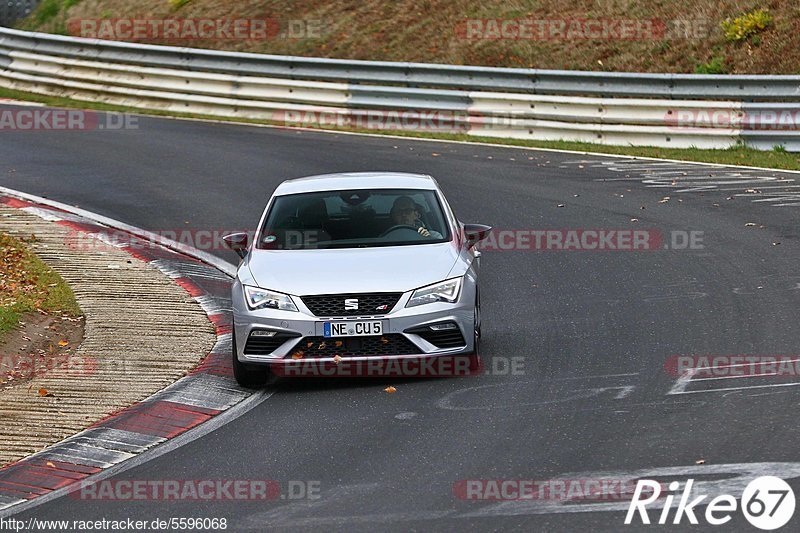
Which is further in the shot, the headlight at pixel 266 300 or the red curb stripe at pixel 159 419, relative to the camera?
the headlight at pixel 266 300

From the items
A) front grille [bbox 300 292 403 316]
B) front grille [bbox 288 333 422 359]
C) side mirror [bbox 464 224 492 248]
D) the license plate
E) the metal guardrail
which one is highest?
the metal guardrail

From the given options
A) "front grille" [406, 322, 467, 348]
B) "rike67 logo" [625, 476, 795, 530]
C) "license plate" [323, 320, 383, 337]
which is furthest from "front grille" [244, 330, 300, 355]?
"rike67 logo" [625, 476, 795, 530]

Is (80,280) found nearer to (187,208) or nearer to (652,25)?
(187,208)

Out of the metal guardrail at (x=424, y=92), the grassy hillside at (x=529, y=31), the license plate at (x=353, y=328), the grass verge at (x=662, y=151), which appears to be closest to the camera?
the license plate at (x=353, y=328)

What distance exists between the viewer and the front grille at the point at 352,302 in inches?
391

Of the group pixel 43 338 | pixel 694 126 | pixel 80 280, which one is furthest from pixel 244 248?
pixel 694 126

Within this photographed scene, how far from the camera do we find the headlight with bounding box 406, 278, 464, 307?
10.0 meters

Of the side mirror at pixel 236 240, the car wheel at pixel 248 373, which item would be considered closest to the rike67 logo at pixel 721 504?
the car wheel at pixel 248 373

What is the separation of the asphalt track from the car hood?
0.79 meters

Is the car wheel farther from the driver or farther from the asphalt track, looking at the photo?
the driver

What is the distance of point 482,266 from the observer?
14.4m

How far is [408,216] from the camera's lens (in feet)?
36.7

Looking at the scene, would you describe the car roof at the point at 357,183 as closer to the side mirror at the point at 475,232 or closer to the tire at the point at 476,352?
the side mirror at the point at 475,232

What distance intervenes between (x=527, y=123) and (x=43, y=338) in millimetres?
13273
